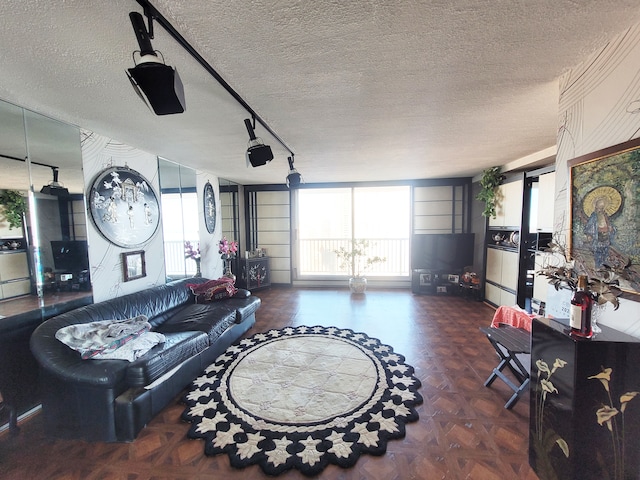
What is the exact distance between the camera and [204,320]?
9.02ft

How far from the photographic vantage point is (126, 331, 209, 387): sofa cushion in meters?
1.81

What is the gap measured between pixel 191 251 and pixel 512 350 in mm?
4191

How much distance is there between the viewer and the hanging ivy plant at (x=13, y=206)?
6.31ft

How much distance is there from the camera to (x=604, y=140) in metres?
1.31

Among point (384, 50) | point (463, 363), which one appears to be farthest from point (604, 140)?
point (463, 363)

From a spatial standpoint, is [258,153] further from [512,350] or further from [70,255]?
[512,350]

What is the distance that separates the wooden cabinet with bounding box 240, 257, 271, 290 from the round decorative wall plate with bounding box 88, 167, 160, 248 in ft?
7.76

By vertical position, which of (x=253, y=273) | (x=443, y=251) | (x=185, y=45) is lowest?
(x=253, y=273)

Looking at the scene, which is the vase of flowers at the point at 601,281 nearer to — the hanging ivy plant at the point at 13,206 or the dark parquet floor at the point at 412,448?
the dark parquet floor at the point at 412,448

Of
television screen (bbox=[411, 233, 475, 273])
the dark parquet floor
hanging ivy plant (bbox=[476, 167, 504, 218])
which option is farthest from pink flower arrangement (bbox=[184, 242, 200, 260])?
hanging ivy plant (bbox=[476, 167, 504, 218])

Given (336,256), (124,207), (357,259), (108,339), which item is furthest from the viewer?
(336,256)

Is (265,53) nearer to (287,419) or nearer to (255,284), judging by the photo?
(287,419)

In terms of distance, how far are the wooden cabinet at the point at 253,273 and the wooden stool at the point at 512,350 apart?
4448 mm

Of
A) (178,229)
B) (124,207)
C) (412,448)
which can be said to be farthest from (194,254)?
(412,448)
